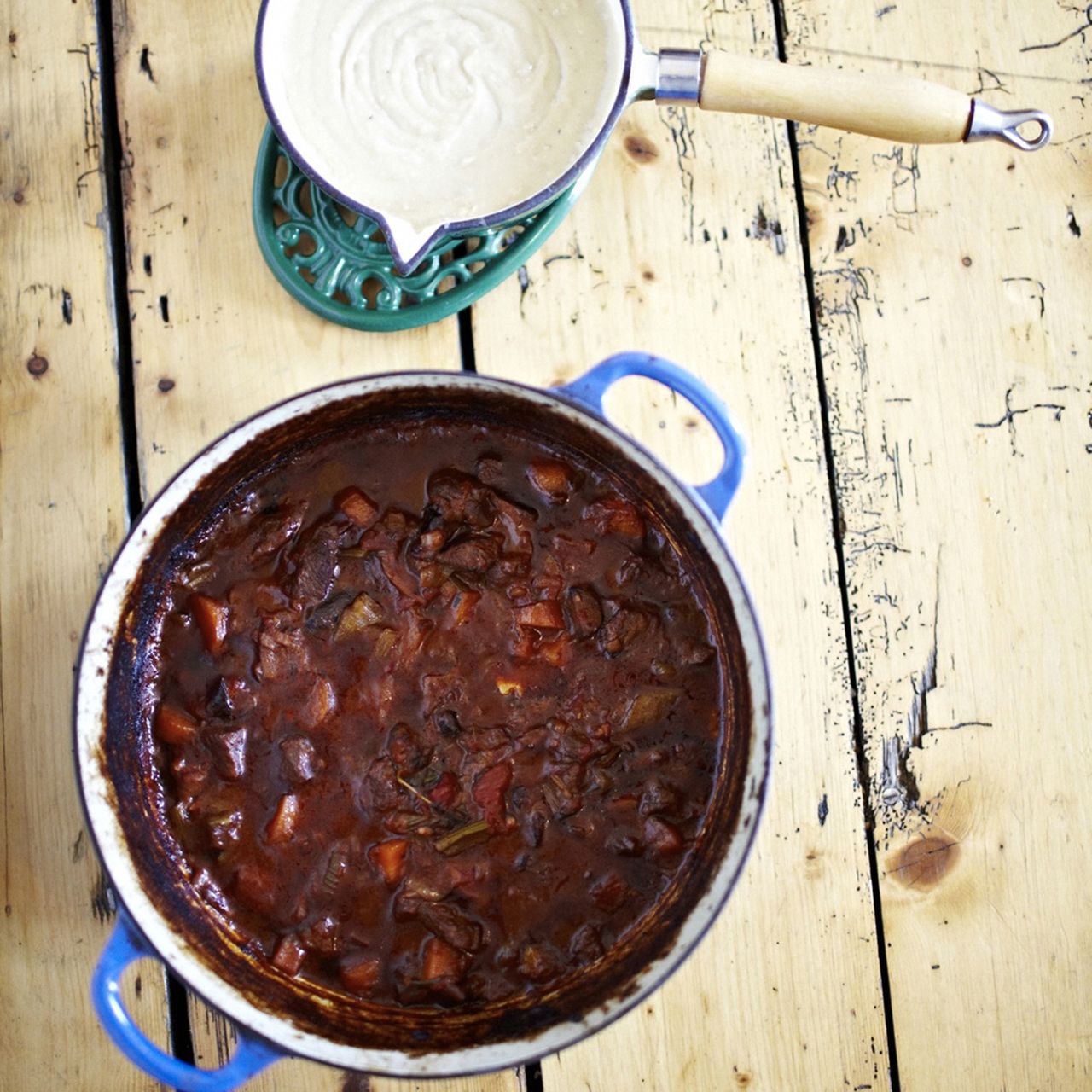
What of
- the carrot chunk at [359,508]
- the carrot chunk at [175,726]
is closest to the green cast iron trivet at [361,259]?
the carrot chunk at [359,508]

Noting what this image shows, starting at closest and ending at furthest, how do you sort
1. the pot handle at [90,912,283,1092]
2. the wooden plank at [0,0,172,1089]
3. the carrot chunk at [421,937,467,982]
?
the pot handle at [90,912,283,1092] < the carrot chunk at [421,937,467,982] < the wooden plank at [0,0,172,1089]

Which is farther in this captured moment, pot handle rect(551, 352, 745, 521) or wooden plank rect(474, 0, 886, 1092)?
wooden plank rect(474, 0, 886, 1092)

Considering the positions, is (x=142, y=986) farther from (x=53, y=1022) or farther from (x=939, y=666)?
(x=939, y=666)

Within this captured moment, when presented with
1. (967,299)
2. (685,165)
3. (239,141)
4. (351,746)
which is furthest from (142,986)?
(967,299)

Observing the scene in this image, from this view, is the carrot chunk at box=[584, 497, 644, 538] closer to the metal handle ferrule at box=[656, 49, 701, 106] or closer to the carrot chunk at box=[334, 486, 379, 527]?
the carrot chunk at box=[334, 486, 379, 527]

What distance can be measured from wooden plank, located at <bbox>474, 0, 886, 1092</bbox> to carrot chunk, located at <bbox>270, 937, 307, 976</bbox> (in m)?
0.44

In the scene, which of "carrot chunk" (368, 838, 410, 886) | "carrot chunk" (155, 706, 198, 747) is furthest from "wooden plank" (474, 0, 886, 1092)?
"carrot chunk" (155, 706, 198, 747)

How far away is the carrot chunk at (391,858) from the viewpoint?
1560 mm

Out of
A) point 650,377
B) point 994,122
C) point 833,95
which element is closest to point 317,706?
point 650,377

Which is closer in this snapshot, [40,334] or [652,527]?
[652,527]

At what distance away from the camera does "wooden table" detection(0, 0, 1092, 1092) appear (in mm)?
1742

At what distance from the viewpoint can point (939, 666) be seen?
1.79m

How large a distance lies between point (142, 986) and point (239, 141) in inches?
53.0

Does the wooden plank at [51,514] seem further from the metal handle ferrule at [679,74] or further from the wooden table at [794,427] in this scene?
the metal handle ferrule at [679,74]
